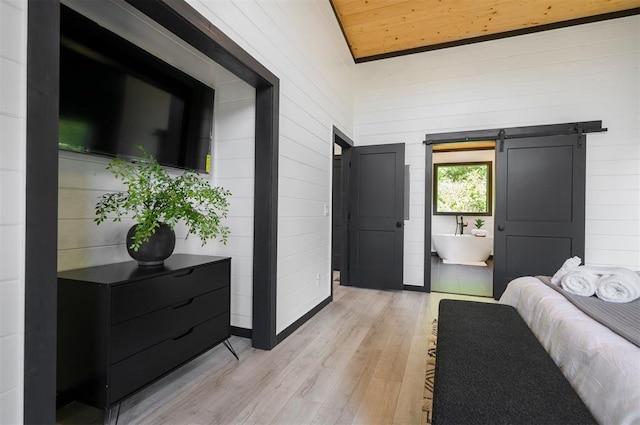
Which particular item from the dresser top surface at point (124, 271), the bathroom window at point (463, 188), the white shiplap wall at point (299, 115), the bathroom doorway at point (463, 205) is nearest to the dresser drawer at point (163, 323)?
the dresser top surface at point (124, 271)

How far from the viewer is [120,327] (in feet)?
4.84

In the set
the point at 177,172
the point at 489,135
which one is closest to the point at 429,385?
the point at 177,172

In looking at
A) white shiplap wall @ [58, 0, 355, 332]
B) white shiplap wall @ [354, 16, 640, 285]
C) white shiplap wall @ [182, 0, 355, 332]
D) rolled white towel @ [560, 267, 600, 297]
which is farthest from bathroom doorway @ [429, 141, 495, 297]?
rolled white towel @ [560, 267, 600, 297]

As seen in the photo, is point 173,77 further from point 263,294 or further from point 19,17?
point 263,294

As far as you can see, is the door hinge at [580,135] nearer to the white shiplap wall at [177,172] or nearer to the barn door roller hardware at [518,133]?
the barn door roller hardware at [518,133]

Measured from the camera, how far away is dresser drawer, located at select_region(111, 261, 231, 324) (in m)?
1.48

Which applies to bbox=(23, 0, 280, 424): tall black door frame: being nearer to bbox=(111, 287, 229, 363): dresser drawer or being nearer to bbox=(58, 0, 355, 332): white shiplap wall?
bbox=(111, 287, 229, 363): dresser drawer

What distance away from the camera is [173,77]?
7.14 feet

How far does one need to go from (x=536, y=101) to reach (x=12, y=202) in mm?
4835

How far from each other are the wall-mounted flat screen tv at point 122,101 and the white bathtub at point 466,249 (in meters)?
5.75

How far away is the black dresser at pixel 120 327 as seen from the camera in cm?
143

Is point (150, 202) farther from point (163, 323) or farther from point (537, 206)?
point (537, 206)

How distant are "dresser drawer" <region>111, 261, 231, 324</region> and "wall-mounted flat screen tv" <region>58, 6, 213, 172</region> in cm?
79

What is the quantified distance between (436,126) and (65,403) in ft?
14.7
